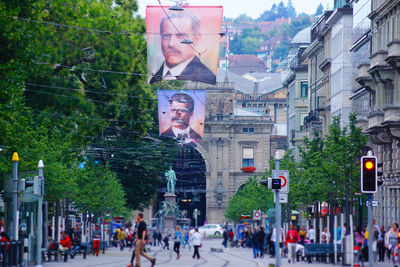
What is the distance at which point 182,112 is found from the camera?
57.3 m

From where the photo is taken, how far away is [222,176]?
145 m

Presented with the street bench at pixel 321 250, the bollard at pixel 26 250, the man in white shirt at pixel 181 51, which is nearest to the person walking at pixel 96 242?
the man in white shirt at pixel 181 51

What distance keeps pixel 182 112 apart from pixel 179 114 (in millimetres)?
200

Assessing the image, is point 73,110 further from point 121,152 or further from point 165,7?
point 121,152

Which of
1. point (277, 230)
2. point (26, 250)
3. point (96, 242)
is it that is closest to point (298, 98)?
point (96, 242)

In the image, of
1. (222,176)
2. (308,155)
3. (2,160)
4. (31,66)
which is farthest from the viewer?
(222,176)

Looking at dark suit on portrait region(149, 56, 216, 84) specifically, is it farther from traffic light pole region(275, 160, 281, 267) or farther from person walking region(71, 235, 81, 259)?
traffic light pole region(275, 160, 281, 267)

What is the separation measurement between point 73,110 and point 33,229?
6.80 m

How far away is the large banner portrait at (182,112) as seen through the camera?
57031mm

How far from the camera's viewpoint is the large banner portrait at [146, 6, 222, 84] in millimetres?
45625

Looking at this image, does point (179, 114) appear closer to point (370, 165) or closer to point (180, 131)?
point (180, 131)

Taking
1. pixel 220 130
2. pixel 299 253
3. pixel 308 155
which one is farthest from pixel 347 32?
pixel 220 130

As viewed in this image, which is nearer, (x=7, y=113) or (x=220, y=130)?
(x=7, y=113)

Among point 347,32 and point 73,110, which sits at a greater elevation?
point 347,32
